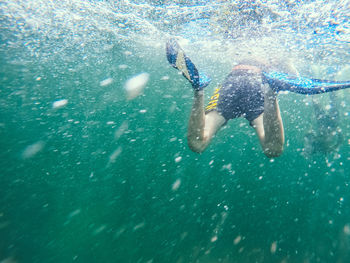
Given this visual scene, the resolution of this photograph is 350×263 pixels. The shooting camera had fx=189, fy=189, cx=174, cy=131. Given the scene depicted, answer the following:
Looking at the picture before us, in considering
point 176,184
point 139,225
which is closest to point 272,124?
point 139,225

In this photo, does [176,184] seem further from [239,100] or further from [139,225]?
[239,100]

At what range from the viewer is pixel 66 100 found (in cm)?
6981

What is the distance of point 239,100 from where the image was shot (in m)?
3.74

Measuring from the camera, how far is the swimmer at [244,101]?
286 centimetres

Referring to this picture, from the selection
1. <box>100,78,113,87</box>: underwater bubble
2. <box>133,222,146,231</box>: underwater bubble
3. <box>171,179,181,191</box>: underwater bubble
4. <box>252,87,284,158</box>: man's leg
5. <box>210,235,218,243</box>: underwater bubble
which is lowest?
<box>171,179,181,191</box>: underwater bubble

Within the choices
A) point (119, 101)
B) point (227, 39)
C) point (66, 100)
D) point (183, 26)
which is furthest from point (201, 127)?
point (66, 100)

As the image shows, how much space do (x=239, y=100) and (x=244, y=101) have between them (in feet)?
0.33

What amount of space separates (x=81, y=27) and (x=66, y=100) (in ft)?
211

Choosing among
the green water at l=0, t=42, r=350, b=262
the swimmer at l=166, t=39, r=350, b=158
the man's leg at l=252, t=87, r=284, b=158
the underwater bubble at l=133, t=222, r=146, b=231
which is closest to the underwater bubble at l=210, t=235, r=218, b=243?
the green water at l=0, t=42, r=350, b=262

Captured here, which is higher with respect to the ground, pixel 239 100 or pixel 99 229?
pixel 239 100

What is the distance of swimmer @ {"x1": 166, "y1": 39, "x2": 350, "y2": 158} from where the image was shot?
2.86 meters

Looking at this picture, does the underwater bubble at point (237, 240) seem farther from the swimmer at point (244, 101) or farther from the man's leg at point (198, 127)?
the man's leg at point (198, 127)

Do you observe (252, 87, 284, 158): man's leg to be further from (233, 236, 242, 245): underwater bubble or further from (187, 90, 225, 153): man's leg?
(233, 236, 242, 245): underwater bubble

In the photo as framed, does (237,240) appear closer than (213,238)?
No
